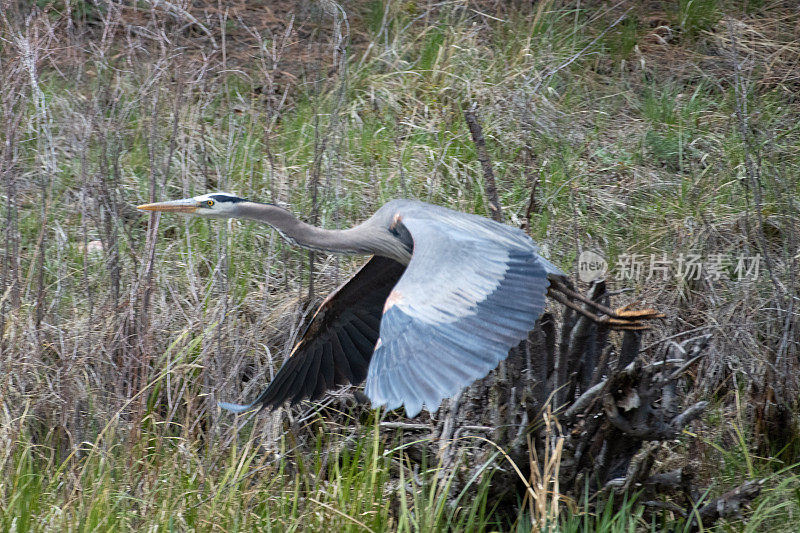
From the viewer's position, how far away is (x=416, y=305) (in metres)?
3.35

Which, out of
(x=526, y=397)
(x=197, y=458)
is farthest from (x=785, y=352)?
(x=197, y=458)

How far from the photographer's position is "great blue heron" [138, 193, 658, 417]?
123 inches

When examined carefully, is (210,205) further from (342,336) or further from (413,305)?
(413,305)

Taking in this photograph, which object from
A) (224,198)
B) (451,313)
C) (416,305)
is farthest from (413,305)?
(224,198)

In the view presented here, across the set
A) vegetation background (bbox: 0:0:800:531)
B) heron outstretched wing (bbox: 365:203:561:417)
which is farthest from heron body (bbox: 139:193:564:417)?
vegetation background (bbox: 0:0:800:531)

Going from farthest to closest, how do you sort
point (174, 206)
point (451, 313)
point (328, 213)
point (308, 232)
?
point (328, 213), point (308, 232), point (174, 206), point (451, 313)

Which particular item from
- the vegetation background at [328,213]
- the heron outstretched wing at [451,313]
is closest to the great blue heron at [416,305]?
the heron outstretched wing at [451,313]

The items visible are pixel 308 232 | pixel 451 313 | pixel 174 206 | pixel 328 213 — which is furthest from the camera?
pixel 328 213

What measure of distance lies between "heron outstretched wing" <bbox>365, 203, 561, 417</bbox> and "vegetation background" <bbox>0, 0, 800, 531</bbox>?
0.63 metres

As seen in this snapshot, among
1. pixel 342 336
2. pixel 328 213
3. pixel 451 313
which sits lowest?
pixel 342 336

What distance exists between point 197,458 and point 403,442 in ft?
3.13

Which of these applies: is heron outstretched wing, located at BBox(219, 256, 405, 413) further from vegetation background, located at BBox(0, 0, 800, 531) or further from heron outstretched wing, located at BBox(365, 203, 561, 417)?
heron outstretched wing, located at BBox(365, 203, 561, 417)

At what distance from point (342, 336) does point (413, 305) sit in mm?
1004

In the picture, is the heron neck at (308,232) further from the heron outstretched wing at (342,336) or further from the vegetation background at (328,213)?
the vegetation background at (328,213)
